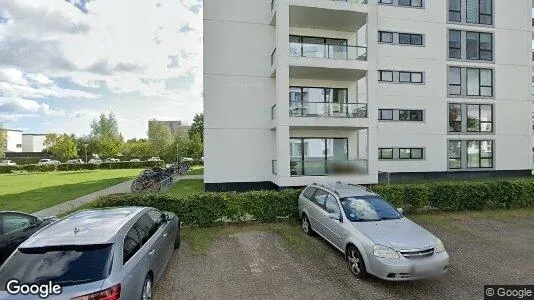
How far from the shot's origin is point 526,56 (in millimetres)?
20109

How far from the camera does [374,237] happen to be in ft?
17.7

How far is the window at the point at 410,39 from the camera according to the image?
18.7 metres

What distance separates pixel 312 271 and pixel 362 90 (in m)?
14.6

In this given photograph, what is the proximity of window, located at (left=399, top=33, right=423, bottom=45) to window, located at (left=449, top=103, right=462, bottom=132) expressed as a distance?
4.87m

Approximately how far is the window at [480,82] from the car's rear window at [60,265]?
2336 centimetres

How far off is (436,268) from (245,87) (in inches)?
472

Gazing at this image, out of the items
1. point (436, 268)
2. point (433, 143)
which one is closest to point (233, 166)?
point (436, 268)

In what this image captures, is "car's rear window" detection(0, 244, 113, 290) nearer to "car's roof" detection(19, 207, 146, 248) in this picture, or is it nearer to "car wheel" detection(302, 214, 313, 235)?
"car's roof" detection(19, 207, 146, 248)

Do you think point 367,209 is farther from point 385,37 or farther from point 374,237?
point 385,37

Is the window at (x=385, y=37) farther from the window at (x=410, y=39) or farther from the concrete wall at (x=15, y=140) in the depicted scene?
the concrete wall at (x=15, y=140)

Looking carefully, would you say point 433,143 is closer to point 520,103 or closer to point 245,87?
point 520,103

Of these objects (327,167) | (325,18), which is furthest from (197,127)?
(327,167)

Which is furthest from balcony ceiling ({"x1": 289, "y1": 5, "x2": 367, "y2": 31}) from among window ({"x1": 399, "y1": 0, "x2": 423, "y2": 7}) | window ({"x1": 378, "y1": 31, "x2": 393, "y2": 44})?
window ({"x1": 399, "y1": 0, "x2": 423, "y2": 7})

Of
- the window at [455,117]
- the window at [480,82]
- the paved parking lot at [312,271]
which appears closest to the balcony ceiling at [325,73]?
the window at [455,117]
